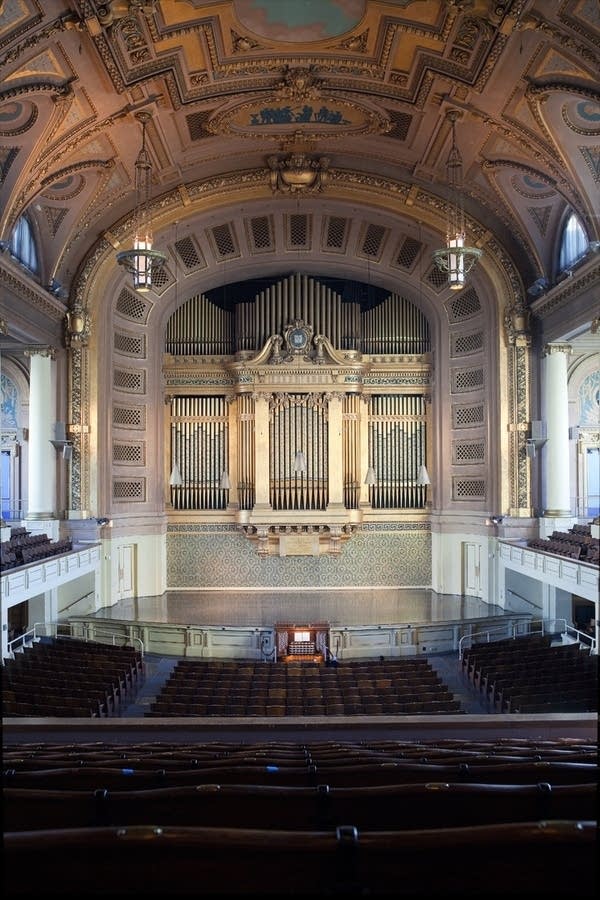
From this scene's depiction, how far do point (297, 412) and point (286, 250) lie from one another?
4580 mm

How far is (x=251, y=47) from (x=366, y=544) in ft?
41.9

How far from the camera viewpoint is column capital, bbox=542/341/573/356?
658 inches

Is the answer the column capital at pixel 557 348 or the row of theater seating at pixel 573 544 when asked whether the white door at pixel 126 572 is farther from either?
the column capital at pixel 557 348

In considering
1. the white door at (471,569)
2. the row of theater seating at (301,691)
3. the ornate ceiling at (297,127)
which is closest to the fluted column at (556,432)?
the ornate ceiling at (297,127)

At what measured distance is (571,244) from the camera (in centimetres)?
1611

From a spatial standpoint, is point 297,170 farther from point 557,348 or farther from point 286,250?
point 557,348

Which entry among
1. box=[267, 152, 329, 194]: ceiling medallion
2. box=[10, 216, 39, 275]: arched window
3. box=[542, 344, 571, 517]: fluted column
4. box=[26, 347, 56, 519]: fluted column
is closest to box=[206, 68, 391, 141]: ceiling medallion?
box=[267, 152, 329, 194]: ceiling medallion

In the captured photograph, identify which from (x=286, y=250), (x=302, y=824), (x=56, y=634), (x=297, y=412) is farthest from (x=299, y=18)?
(x=56, y=634)

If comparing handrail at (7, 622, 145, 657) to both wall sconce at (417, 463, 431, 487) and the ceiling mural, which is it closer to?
wall sconce at (417, 463, 431, 487)

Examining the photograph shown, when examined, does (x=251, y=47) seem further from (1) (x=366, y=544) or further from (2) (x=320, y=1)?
(1) (x=366, y=544)

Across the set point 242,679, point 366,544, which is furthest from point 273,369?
point 242,679

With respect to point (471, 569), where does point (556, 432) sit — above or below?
→ above

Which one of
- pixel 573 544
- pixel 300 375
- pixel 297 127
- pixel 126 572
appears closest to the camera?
pixel 573 544

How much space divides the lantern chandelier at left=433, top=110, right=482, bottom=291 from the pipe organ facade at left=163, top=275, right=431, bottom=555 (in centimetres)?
376
